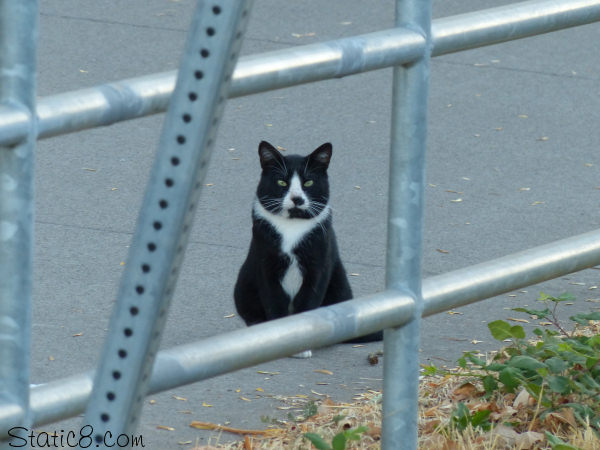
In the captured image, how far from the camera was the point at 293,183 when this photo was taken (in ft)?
13.8

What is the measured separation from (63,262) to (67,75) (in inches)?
102

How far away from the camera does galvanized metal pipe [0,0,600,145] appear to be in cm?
162

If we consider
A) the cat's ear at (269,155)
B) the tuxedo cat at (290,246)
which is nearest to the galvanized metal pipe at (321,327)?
the tuxedo cat at (290,246)

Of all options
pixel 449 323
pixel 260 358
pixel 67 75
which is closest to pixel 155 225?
pixel 260 358

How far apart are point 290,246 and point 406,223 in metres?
2.00

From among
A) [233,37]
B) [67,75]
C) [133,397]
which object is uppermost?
[67,75]

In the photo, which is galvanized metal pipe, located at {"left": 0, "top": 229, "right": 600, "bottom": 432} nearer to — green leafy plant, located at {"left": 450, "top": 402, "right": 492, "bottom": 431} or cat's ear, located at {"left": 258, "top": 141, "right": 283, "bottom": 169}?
green leafy plant, located at {"left": 450, "top": 402, "right": 492, "bottom": 431}

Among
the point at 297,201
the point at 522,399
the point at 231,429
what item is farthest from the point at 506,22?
the point at 297,201

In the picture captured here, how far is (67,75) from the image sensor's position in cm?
699

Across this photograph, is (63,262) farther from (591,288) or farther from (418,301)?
(418,301)

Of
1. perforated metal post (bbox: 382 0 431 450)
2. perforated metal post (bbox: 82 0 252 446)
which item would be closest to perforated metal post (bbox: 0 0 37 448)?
perforated metal post (bbox: 82 0 252 446)

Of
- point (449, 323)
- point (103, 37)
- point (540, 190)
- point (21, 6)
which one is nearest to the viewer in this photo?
point (21, 6)

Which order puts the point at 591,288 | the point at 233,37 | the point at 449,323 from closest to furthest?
the point at 233,37
the point at 449,323
the point at 591,288

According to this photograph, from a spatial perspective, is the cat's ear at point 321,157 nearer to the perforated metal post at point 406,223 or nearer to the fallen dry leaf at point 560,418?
the fallen dry leaf at point 560,418
